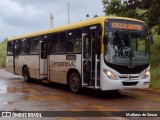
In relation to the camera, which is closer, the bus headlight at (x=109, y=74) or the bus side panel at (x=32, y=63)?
the bus headlight at (x=109, y=74)

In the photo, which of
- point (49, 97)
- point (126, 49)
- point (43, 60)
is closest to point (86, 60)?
point (126, 49)

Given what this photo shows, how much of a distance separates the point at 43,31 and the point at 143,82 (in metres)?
7.00

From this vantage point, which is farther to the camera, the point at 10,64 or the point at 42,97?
the point at 10,64

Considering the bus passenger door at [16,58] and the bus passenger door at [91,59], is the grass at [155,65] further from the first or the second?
the bus passenger door at [16,58]

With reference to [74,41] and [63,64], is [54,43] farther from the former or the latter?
[74,41]

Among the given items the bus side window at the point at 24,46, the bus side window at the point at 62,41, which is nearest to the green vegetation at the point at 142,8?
the bus side window at the point at 24,46

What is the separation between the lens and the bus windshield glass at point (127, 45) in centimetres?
1349

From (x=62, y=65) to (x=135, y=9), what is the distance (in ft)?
26.7

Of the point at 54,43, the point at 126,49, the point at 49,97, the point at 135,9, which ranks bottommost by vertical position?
the point at 49,97

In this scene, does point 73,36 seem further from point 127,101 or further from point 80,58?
point 127,101

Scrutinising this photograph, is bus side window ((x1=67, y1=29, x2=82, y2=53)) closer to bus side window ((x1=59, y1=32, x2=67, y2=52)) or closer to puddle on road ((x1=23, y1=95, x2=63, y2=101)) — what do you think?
bus side window ((x1=59, y1=32, x2=67, y2=52))

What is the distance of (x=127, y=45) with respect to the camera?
1385cm

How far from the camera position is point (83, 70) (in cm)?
1462

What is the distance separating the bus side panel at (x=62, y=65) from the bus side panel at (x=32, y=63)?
181 cm
